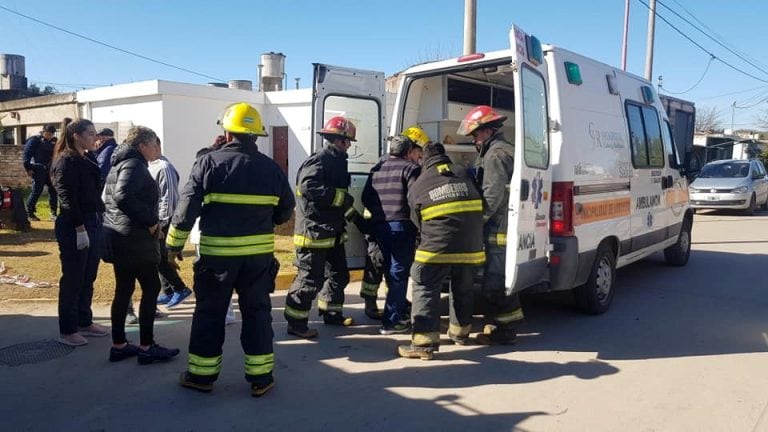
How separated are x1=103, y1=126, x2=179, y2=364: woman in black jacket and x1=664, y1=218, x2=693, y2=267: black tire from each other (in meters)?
7.00

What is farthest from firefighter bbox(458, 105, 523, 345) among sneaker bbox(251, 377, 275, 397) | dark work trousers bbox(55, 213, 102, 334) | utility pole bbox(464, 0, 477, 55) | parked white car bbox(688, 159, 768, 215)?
parked white car bbox(688, 159, 768, 215)

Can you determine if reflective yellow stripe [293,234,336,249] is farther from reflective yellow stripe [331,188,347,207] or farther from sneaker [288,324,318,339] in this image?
sneaker [288,324,318,339]

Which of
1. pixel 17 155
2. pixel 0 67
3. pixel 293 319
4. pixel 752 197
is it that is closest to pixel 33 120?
pixel 17 155

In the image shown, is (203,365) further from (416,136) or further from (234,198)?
(416,136)

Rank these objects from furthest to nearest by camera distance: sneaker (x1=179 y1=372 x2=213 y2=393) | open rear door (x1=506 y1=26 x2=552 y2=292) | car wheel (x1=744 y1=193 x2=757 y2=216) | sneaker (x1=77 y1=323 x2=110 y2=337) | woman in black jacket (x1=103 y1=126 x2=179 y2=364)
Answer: car wheel (x1=744 y1=193 x2=757 y2=216)
sneaker (x1=77 y1=323 x2=110 y2=337)
open rear door (x1=506 y1=26 x2=552 y2=292)
woman in black jacket (x1=103 y1=126 x2=179 y2=364)
sneaker (x1=179 y1=372 x2=213 y2=393)

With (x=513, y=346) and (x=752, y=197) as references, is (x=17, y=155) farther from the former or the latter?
(x=752, y=197)

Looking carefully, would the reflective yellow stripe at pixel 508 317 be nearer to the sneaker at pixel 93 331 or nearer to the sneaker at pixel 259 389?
the sneaker at pixel 259 389

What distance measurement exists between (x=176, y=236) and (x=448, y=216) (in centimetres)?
201

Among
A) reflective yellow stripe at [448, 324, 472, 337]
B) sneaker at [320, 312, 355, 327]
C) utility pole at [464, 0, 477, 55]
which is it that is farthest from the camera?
utility pole at [464, 0, 477, 55]

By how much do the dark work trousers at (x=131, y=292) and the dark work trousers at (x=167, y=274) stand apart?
4.90ft

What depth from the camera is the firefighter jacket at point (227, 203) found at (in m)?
3.81

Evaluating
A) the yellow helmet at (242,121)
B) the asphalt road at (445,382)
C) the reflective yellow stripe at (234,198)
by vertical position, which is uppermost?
the yellow helmet at (242,121)

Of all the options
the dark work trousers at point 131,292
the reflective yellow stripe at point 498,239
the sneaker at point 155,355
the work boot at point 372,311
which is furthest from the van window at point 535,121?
the sneaker at point 155,355

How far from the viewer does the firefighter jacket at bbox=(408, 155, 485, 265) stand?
462 centimetres
